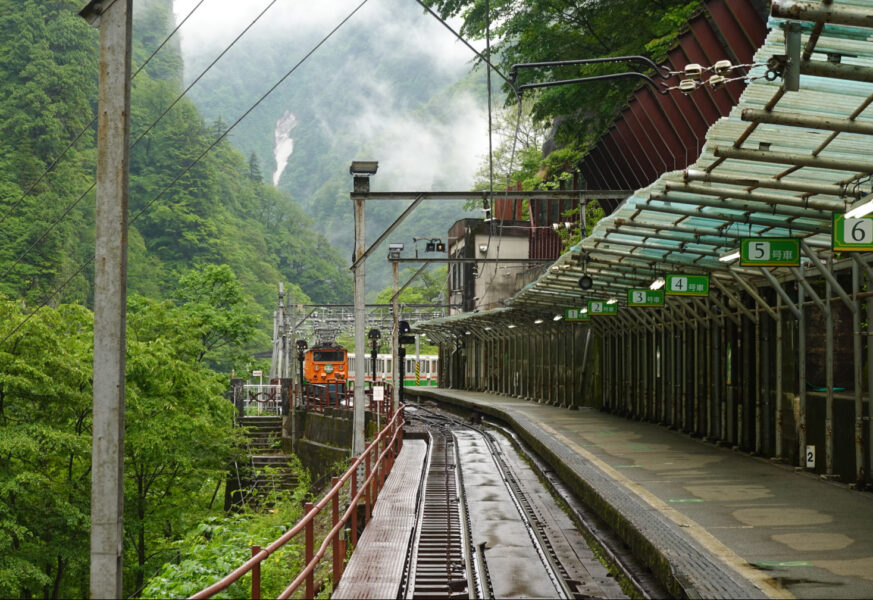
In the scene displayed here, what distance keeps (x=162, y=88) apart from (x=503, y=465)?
10637 centimetres

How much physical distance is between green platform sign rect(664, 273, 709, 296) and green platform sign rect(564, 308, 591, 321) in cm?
1168

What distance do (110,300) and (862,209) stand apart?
7593 millimetres

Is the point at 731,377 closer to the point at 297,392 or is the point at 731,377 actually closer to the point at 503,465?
the point at 503,465

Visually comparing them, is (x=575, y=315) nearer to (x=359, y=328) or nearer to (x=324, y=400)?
(x=359, y=328)

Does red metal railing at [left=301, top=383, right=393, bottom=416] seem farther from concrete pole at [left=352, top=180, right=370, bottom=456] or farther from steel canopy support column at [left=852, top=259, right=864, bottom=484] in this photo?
steel canopy support column at [left=852, top=259, right=864, bottom=484]

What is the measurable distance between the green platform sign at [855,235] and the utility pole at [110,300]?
7432mm

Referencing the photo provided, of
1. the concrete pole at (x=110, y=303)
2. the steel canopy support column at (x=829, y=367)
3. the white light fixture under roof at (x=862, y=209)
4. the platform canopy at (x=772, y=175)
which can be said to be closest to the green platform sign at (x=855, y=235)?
the white light fixture under roof at (x=862, y=209)

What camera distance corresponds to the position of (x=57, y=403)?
24250mm

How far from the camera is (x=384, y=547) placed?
12219 mm

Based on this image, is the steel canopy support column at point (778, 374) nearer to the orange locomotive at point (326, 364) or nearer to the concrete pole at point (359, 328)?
the concrete pole at point (359, 328)

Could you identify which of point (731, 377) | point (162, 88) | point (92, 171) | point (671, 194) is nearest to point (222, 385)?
point (731, 377)

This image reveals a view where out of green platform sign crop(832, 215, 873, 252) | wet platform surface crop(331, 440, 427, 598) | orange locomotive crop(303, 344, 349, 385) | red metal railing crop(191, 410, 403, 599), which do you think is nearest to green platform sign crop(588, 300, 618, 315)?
wet platform surface crop(331, 440, 427, 598)

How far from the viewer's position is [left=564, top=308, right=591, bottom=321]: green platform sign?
30547 mm

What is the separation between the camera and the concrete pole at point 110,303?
21.6ft
